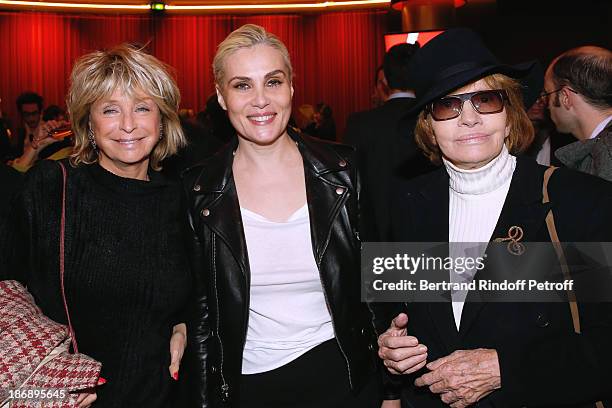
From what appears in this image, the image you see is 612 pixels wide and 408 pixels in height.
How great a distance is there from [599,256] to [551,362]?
0.34 m

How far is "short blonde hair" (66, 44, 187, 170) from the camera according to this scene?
2.74 m

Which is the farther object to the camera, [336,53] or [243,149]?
[336,53]

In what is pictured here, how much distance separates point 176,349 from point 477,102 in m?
1.53

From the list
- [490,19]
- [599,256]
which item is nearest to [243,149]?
[599,256]

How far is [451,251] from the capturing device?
227 cm

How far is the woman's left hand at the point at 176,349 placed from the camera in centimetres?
272

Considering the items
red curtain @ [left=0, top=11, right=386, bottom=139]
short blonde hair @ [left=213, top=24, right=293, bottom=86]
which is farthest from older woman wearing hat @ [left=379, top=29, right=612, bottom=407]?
red curtain @ [left=0, top=11, right=386, bottom=139]

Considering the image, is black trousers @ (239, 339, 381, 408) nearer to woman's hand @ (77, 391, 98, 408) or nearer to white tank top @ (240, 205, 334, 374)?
white tank top @ (240, 205, 334, 374)

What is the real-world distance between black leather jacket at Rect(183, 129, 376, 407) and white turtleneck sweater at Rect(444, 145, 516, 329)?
0.48m

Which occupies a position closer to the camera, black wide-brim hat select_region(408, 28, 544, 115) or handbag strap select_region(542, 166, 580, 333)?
handbag strap select_region(542, 166, 580, 333)

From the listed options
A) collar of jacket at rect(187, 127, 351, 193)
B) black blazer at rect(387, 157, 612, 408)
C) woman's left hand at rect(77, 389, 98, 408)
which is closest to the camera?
black blazer at rect(387, 157, 612, 408)

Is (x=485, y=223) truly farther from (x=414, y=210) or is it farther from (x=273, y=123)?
(x=273, y=123)

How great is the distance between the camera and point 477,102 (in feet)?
7.19

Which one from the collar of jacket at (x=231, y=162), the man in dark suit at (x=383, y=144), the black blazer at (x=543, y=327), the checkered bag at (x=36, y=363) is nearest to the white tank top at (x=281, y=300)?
the collar of jacket at (x=231, y=162)
